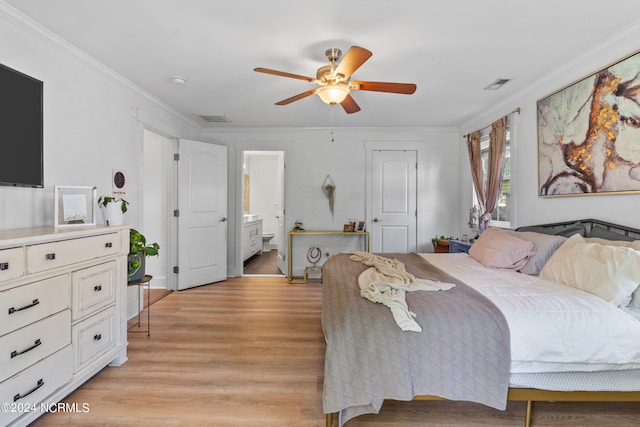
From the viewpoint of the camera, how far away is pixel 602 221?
2.31 meters

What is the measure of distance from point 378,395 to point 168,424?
1.19m

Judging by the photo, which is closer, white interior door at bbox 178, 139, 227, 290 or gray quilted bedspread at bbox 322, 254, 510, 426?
gray quilted bedspread at bbox 322, 254, 510, 426

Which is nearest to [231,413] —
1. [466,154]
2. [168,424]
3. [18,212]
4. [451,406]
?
[168,424]

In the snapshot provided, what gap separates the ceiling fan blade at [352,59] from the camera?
1.85 meters

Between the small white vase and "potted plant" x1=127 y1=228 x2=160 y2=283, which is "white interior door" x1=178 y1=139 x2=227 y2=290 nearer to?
"potted plant" x1=127 y1=228 x2=160 y2=283

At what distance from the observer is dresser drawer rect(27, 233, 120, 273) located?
1.52m

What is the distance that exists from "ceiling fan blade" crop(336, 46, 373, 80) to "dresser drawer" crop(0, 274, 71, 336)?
2.22 m

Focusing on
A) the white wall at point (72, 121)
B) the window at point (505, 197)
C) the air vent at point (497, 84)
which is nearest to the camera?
the white wall at point (72, 121)

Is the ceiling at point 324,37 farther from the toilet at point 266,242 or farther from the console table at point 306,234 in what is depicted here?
the toilet at point 266,242

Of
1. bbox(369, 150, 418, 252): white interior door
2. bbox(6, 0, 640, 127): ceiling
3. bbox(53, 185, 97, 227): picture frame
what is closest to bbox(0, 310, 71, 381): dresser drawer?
bbox(53, 185, 97, 227): picture frame

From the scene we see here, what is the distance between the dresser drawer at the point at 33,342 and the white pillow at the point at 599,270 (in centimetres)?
309

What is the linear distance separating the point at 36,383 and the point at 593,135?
4.12m

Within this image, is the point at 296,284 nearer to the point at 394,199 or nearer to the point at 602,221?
the point at 394,199

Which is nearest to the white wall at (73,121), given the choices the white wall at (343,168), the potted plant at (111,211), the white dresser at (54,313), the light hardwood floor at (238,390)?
the potted plant at (111,211)
